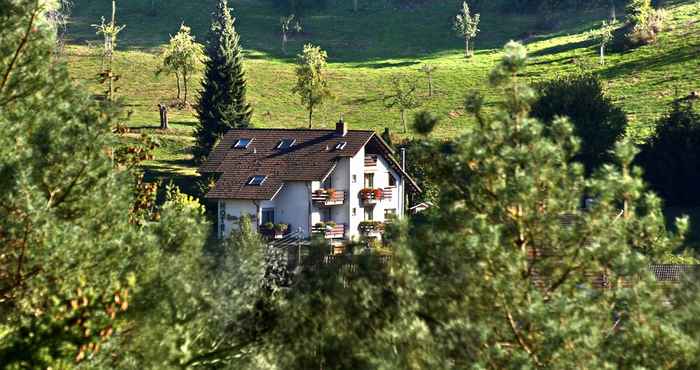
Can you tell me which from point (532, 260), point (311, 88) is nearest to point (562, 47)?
point (311, 88)

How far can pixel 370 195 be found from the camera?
66625mm

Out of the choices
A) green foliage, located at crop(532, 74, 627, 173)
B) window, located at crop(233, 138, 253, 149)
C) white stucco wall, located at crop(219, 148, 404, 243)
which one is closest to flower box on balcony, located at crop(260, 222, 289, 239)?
white stucco wall, located at crop(219, 148, 404, 243)

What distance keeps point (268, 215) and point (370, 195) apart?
6.54m

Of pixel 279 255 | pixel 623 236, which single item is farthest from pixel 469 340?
pixel 279 255

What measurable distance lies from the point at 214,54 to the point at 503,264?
78.7 metres

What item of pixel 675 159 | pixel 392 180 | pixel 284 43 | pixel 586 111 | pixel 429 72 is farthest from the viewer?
pixel 284 43

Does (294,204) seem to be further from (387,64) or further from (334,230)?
(387,64)

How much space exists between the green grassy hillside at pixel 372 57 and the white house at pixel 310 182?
562 inches

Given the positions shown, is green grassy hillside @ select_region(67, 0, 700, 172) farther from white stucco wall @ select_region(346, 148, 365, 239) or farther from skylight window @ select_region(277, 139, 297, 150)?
white stucco wall @ select_region(346, 148, 365, 239)

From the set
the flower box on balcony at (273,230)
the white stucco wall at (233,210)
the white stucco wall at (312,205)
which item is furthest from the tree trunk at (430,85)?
the flower box on balcony at (273,230)

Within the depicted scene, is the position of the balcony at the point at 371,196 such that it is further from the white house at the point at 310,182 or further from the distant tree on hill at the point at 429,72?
the distant tree on hill at the point at 429,72

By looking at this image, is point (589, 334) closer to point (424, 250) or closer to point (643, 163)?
point (424, 250)

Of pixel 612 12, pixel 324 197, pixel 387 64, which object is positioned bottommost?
pixel 324 197

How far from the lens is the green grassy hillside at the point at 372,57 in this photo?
9750 cm
